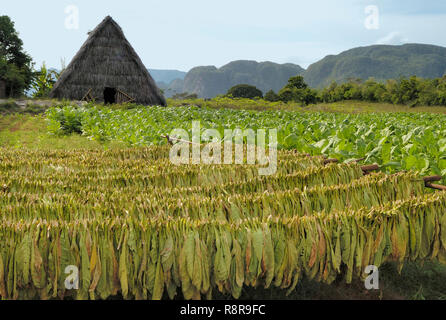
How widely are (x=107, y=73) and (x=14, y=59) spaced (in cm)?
1489

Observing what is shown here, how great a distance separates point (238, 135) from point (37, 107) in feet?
54.2

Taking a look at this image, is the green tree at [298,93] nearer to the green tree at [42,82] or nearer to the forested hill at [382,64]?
the green tree at [42,82]

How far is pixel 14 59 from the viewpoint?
3034 cm

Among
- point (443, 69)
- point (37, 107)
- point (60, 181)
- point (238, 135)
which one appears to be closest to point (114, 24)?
point (37, 107)

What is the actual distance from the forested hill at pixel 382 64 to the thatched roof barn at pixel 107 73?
112 metres

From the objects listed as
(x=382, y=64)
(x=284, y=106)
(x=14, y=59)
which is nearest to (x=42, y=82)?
(x=14, y=59)

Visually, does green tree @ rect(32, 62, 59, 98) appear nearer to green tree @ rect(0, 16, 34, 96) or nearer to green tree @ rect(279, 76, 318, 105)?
green tree @ rect(0, 16, 34, 96)

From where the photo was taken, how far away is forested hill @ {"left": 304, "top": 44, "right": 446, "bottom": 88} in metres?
129

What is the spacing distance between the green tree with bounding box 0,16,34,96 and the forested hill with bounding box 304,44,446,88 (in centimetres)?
10927

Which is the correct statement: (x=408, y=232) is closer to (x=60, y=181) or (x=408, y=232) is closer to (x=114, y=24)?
(x=60, y=181)

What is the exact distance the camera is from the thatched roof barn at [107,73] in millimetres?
21016

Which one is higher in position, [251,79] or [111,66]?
[251,79]
